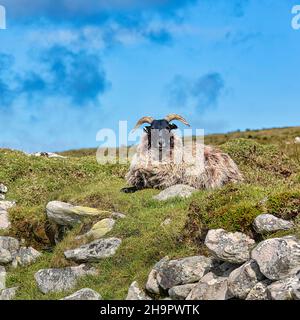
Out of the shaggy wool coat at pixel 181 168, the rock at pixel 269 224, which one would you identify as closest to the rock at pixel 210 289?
the rock at pixel 269 224

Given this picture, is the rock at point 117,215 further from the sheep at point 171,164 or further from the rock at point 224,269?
the rock at point 224,269

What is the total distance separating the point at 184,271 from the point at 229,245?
1201 mm

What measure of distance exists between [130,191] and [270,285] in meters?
12.0

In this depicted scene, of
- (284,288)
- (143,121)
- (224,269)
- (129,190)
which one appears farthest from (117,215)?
(284,288)

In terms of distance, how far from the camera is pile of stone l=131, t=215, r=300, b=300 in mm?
12828

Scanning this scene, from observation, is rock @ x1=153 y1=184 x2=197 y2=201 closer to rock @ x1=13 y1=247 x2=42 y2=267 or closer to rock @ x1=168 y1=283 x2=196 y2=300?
rock @ x1=13 y1=247 x2=42 y2=267

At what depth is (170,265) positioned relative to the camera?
15188 mm

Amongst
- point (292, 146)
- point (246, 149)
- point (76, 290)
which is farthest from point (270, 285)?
→ point (292, 146)

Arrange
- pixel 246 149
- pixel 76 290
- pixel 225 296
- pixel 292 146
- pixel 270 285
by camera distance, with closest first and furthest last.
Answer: pixel 270 285
pixel 225 296
pixel 76 290
pixel 246 149
pixel 292 146

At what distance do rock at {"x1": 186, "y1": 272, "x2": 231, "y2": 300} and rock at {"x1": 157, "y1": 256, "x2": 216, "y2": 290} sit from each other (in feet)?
1.19

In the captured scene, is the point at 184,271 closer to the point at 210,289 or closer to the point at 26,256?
the point at 210,289

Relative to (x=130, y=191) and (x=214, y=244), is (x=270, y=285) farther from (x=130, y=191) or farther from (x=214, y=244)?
(x=130, y=191)

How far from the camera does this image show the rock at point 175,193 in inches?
862

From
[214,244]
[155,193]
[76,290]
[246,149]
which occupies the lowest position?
[76,290]
